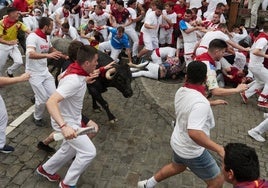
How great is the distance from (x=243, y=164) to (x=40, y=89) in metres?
4.70

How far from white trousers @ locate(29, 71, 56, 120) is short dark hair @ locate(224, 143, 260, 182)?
4.57m

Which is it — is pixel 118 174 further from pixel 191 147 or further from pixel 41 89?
pixel 41 89

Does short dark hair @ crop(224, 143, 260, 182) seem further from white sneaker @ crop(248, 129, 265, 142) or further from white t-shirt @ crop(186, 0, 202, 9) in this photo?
white t-shirt @ crop(186, 0, 202, 9)

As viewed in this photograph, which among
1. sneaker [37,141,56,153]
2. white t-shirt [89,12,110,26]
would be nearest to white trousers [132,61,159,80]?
white t-shirt [89,12,110,26]

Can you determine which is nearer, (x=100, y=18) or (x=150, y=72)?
(x=150, y=72)

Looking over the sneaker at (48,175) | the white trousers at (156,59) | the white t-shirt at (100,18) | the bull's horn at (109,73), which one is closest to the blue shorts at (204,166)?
the sneaker at (48,175)

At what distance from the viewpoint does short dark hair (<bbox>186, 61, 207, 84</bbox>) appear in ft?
12.8

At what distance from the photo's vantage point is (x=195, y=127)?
368 centimetres

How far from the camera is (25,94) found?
324 inches

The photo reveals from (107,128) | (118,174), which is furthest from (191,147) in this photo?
(107,128)

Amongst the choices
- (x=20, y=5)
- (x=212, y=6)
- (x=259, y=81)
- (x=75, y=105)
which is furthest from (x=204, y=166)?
(x=20, y=5)

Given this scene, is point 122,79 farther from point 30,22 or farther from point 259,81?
point 30,22

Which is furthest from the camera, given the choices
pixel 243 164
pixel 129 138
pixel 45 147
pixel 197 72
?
pixel 129 138

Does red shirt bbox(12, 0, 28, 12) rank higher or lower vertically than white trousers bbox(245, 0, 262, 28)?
higher
